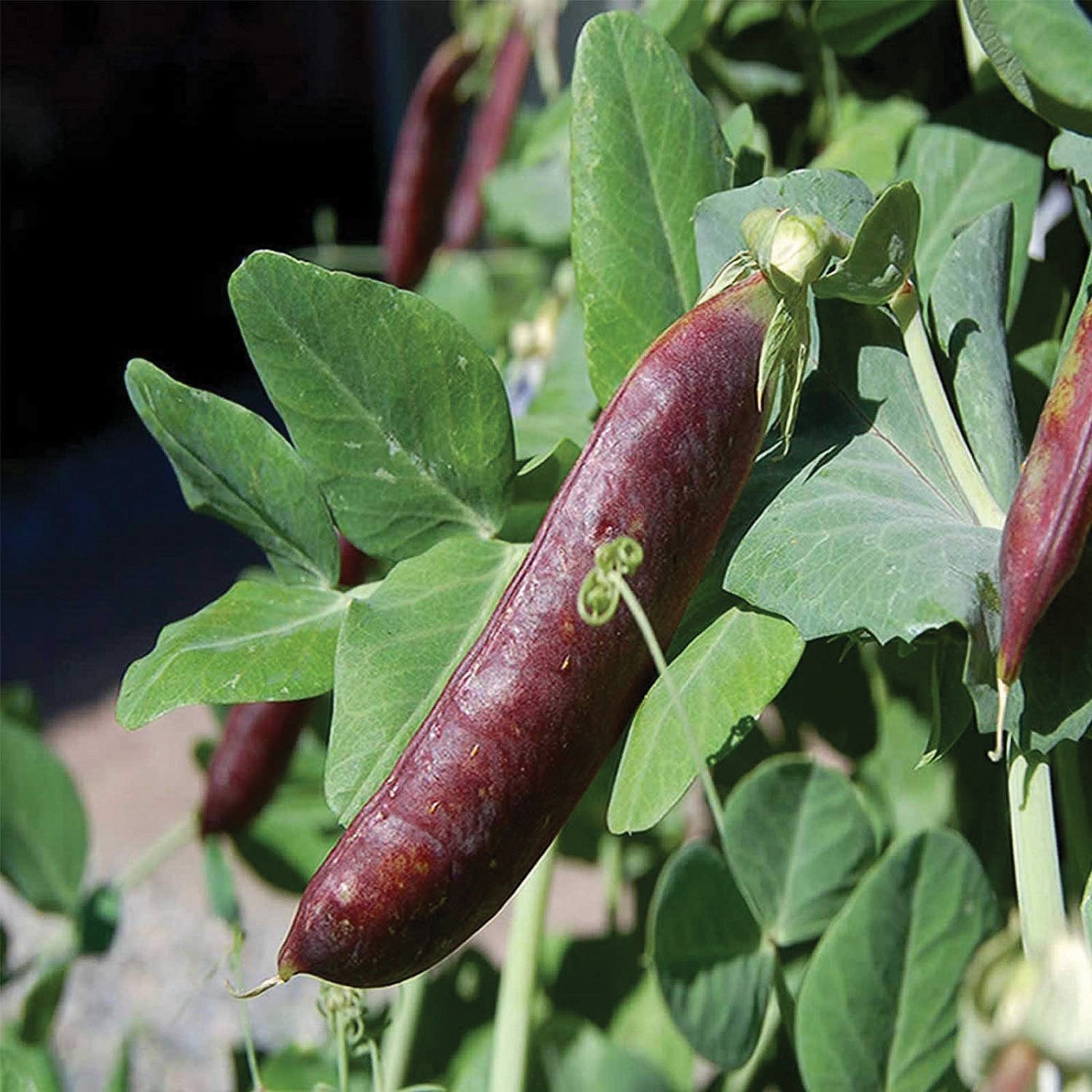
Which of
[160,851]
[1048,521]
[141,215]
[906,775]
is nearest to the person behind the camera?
[1048,521]

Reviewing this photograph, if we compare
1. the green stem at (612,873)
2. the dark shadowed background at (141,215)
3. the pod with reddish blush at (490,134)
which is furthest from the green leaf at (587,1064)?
the dark shadowed background at (141,215)

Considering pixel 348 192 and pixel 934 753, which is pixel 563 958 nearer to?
pixel 934 753

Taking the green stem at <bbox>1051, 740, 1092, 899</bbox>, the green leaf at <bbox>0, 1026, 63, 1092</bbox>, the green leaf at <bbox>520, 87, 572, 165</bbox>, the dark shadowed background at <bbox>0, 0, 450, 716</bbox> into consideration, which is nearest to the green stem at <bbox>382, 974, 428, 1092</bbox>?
the green leaf at <bbox>0, 1026, 63, 1092</bbox>

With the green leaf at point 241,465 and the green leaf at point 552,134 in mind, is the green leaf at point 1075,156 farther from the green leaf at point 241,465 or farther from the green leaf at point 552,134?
the green leaf at point 552,134

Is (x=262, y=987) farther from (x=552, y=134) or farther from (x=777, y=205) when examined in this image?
(x=552, y=134)

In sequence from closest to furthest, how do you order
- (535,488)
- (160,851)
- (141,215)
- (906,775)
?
(535,488), (906,775), (160,851), (141,215)

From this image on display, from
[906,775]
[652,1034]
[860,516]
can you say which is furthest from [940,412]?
[652,1034]
